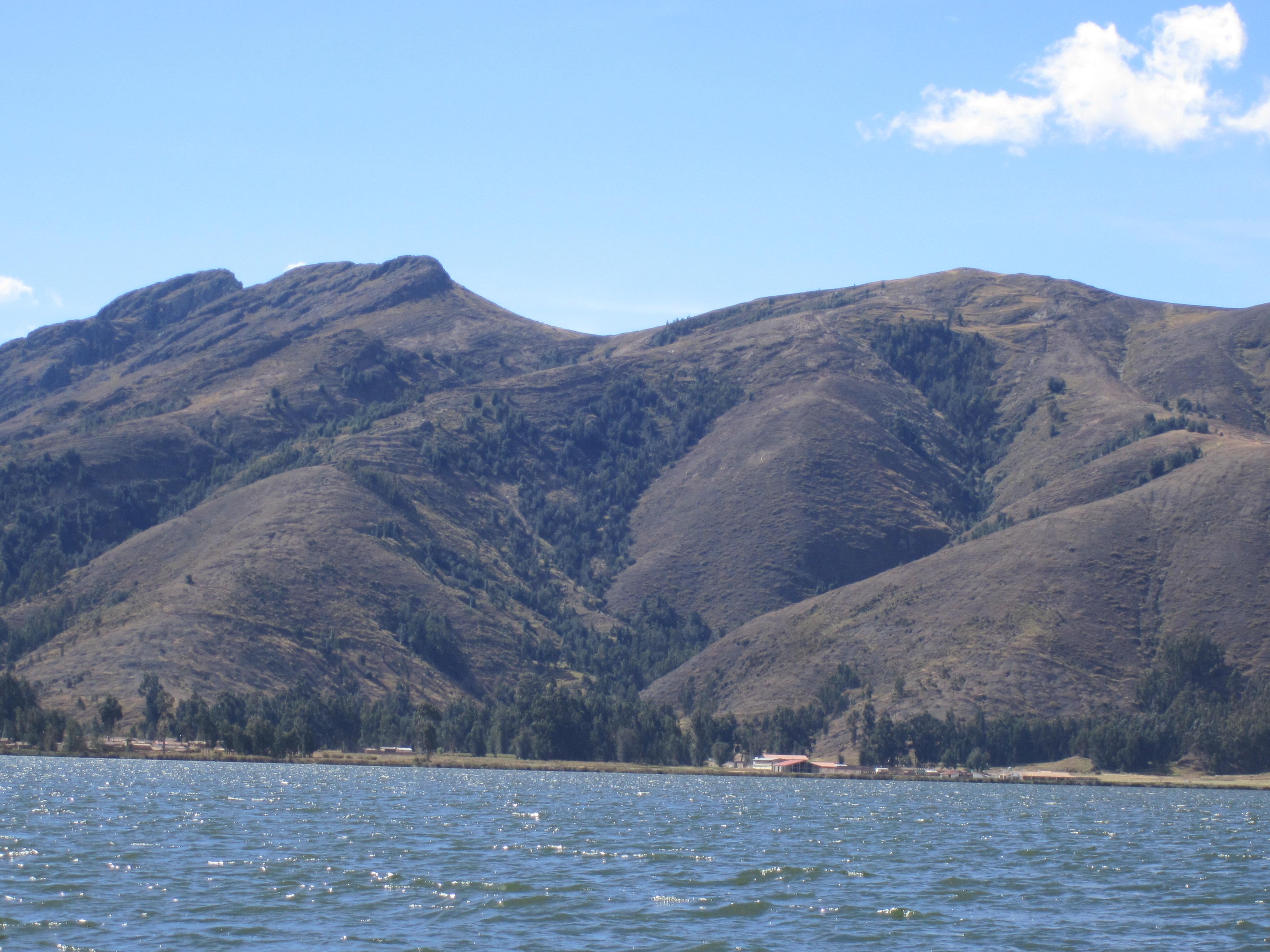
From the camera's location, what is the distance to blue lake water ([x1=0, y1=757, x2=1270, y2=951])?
120 ft

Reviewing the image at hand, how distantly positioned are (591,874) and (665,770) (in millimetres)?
113374

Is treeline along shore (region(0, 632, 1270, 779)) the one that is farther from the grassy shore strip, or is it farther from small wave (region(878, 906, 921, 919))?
small wave (region(878, 906, 921, 919))

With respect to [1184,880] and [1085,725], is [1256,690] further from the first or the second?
[1184,880]

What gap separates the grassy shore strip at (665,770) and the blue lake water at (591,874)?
174ft

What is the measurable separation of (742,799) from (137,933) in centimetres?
7373

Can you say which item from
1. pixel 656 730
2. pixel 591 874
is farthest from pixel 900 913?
pixel 656 730

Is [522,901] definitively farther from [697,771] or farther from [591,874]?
[697,771]

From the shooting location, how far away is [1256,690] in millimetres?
173375

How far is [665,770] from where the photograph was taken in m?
160

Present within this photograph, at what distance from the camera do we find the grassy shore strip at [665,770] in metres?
145

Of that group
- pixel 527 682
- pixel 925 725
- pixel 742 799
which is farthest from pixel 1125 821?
pixel 527 682

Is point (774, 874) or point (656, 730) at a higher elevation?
point (774, 874)

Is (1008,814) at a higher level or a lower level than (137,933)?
lower

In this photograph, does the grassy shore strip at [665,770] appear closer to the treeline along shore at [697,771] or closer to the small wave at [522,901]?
the treeline along shore at [697,771]
